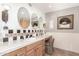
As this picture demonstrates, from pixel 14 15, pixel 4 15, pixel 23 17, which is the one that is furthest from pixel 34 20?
pixel 4 15

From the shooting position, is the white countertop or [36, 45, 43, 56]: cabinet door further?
[36, 45, 43, 56]: cabinet door

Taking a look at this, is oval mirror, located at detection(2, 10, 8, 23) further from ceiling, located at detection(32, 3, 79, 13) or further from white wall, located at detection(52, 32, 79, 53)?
white wall, located at detection(52, 32, 79, 53)

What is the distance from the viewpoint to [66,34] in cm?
118

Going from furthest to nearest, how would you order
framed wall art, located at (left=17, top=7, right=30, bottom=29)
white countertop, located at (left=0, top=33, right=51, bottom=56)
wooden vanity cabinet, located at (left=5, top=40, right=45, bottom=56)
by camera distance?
framed wall art, located at (left=17, top=7, right=30, bottom=29) → wooden vanity cabinet, located at (left=5, top=40, right=45, bottom=56) → white countertop, located at (left=0, top=33, right=51, bottom=56)

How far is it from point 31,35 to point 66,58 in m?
0.58

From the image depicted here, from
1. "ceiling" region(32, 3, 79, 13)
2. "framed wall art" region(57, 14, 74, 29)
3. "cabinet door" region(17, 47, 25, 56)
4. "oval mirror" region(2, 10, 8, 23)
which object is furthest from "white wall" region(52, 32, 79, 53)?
"oval mirror" region(2, 10, 8, 23)

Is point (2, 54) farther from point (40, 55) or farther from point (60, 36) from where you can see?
point (60, 36)

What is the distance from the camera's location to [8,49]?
0.95 metres

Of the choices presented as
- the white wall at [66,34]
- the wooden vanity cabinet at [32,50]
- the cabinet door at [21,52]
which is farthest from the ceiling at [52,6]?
the cabinet door at [21,52]

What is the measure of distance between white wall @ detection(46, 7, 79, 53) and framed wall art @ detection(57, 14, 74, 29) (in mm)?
41

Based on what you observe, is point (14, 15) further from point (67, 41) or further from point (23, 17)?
point (67, 41)

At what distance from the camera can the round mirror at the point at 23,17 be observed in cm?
120

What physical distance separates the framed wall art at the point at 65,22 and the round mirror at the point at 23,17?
43 centimetres

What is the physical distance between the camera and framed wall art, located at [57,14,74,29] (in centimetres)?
115
